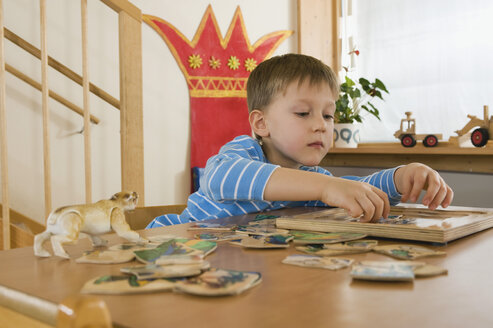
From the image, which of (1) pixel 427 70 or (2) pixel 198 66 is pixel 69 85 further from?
(1) pixel 427 70

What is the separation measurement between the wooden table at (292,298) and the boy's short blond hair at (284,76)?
78 centimetres

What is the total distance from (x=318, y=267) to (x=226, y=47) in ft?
9.44

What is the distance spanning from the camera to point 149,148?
2955 millimetres

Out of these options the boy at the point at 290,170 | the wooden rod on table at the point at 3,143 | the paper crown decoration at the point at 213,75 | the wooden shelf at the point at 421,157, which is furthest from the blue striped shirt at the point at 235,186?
the paper crown decoration at the point at 213,75

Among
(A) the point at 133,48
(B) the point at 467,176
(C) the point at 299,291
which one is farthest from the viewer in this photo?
(B) the point at 467,176

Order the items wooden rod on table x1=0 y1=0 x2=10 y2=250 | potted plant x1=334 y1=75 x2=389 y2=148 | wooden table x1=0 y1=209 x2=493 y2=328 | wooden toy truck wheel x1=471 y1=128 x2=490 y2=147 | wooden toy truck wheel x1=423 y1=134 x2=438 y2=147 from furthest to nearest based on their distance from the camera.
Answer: potted plant x1=334 y1=75 x2=389 y2=148, wooden toy truck wheel x1=423 y1=134 x2=438 y2=147, wooden toy truck wheel x1=471 y1=128 x2=490 y2=147, wooden rod on table x1=0 y1=0 x2=10 y2=250, wooden table x1=0 y1=209 x2=493 y2=328

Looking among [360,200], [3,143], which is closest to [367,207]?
[360,200]

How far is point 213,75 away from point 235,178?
7.79 ft

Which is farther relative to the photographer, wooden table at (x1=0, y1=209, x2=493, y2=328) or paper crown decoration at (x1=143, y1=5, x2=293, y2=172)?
paper crown decoration at (x1=143, y1=5, x2=293, y2=172)

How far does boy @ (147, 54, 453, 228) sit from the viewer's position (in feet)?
2.52

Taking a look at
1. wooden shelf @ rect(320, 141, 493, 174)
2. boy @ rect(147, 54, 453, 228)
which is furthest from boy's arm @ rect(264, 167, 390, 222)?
wooden shelf @ rect(320, 141, 493, 174)

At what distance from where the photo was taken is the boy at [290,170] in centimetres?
77

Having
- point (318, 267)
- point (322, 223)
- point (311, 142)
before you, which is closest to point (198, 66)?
point (311, 142)

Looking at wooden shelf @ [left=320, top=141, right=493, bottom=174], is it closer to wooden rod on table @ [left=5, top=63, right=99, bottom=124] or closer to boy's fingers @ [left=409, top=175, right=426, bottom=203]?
boy's fingers @ [left=409, top=175, right=426, bottom=203]
